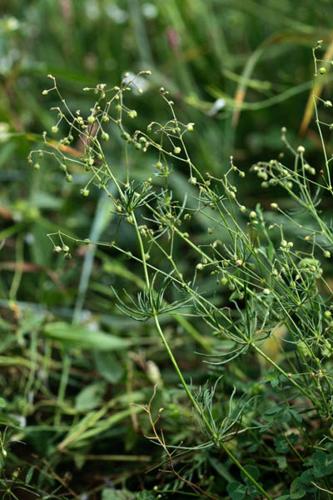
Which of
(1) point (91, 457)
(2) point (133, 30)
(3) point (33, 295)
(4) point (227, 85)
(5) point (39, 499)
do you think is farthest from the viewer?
(2) point (133, 30)

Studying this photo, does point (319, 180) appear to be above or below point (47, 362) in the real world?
above

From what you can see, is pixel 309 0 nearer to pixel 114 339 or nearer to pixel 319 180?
pixel 319 180

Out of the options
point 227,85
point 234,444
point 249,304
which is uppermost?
point 249,304

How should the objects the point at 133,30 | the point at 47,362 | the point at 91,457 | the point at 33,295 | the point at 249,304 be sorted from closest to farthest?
the point at 249,304 < the point at 91,457 < the point at 47,362 < the point at 33,295 < the point at 133,30

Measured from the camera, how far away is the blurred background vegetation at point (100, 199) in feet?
4.16

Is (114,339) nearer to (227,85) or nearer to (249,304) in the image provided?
(249,304)

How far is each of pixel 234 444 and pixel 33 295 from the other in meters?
0.69

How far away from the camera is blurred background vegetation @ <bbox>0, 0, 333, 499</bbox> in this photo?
1.27 metres

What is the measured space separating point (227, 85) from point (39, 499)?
3.96 ft

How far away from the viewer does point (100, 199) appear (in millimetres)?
1751

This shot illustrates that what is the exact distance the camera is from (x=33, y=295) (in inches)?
66.1

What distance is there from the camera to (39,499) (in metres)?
1.12

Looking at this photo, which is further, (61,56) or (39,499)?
(61,56)

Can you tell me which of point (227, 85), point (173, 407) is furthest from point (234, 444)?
point (227, 85)
